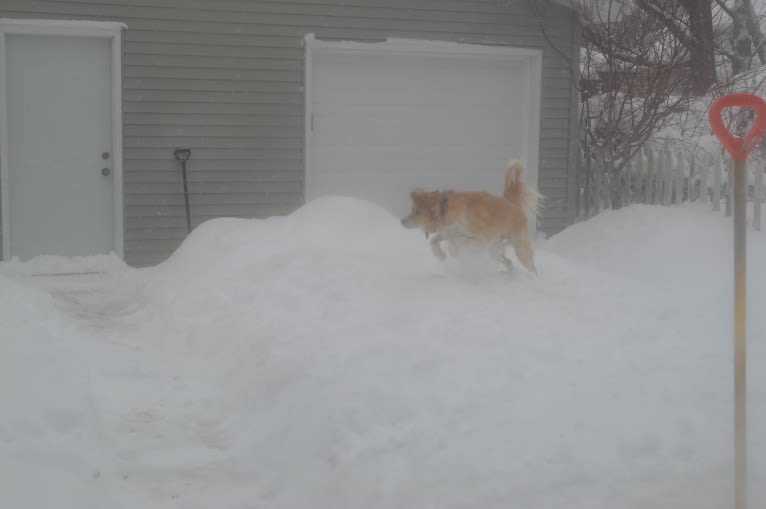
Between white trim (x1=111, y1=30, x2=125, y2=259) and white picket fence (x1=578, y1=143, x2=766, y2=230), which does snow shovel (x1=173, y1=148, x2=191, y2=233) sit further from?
white picket fence (x1=578, y1=143, x2=766, y2=230)

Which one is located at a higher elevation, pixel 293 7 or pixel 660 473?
pixel 293 7

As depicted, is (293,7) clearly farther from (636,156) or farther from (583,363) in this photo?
(583,363)

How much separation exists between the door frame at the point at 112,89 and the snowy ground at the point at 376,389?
91.6 inches

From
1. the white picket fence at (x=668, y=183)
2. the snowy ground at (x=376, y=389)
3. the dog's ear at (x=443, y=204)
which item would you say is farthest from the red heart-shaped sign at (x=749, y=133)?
the white picket fence at (x=668, y=183)

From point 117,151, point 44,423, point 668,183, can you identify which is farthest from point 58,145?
point 668,183

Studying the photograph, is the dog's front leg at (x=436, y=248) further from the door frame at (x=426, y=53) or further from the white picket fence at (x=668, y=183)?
the white picket fence at (x=668, y=183)

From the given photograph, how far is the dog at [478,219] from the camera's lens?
6535 millimetres

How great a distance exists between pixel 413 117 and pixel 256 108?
6.59 feet

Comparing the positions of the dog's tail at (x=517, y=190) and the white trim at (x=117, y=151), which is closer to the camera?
the dog's tail at (x=517, y=190)

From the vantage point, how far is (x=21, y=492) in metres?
3.42

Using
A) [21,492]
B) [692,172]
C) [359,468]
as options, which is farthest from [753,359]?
[692,172]

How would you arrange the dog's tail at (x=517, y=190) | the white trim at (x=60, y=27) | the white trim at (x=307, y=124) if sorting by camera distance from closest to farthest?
1. the dog's tail at (x=517, y=190)
2. the white trim at (x=60, y=27)
3. the white trim at (x=307, y=124)

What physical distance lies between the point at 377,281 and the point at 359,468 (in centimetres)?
288

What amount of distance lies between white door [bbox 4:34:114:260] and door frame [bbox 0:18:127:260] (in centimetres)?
5
